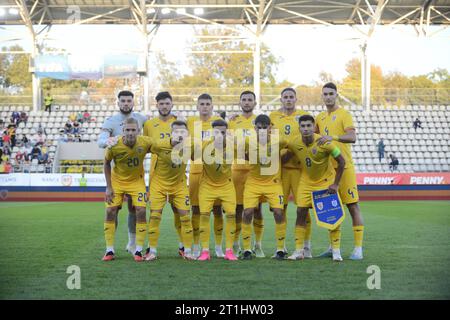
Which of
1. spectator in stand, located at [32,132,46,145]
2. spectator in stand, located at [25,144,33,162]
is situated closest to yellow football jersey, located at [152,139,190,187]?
spectator in stand, located at [25,144,33,162]

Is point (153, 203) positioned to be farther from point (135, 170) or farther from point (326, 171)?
point (326, 171)

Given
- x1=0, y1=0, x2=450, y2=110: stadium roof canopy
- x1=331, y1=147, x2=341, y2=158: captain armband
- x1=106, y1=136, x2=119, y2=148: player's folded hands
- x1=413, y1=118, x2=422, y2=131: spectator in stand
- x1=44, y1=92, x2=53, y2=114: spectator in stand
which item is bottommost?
x1=331, y1=147, x2=341, y2=158: captain armband

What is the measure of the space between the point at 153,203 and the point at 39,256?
5.74 ft

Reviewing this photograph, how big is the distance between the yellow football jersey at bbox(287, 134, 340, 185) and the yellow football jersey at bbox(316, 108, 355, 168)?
15.8 inches

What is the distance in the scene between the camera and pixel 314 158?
8727 mm

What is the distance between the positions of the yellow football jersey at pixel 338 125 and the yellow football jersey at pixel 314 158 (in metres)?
0.40

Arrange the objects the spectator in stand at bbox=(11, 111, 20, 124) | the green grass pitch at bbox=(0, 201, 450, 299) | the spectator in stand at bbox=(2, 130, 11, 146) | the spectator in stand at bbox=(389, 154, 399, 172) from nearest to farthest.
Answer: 1. the green grass pitch at bbox=(0, 201, 450, 299)
2. the spectator in stand at bbox=(389, 154, 399, 172)
3. the spectator in stand at bbox=(2, 130, 11, 146)
4. the spectator in stand at bbox=(11, 111, 20, 124)

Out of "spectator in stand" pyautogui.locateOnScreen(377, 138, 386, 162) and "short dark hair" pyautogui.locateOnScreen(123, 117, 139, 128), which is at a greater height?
"short dark hair" pyautogui.locateOnScreen(123, 117, 139, 128)

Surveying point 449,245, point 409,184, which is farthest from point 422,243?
point 409,184

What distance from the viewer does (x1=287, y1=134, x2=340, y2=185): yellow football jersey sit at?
8.59 metres

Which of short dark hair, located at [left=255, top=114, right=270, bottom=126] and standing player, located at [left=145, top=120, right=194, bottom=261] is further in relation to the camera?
standing player, located at [left=145, top=120, right=194, bottom=261]

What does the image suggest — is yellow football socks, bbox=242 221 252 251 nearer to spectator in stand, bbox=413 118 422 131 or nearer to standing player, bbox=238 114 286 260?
standing player, bbox=238 114 286 260

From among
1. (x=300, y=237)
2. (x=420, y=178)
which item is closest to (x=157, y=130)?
(x=300, y=237)

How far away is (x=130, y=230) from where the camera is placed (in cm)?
980
